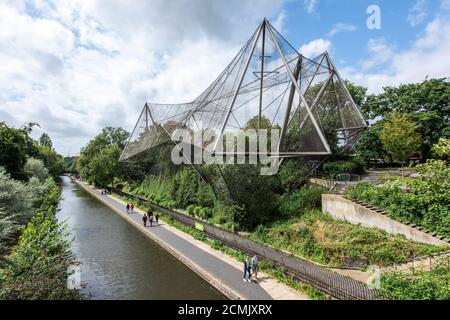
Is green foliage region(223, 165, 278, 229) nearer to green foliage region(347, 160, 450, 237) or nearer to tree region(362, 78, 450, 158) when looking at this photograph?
green foliage region(347, 160, 450, 237)

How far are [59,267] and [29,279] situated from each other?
852mm

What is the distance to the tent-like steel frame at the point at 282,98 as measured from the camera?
655 inches

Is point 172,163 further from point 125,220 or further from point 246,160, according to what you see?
point 246,160

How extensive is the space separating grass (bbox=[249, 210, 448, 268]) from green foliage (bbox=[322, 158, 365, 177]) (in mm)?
7601

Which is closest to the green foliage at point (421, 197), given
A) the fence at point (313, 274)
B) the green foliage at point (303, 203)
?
the green foliage at point (303, 203)

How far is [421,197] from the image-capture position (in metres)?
11.8

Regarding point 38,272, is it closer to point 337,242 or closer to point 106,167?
point 337,242

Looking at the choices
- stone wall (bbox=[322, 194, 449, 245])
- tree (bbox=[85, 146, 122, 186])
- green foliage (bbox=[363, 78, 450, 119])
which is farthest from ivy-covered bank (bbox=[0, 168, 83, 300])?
tree (bbox=[85, 146, 122, 186])

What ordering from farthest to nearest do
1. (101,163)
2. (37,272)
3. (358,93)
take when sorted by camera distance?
(101,163)
(358,93)
(37,272)

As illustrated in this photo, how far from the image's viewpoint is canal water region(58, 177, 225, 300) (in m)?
10.6

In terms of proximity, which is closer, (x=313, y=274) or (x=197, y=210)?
(x=313, y=274)

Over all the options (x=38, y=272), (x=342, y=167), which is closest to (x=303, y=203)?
(x=342, y=167)

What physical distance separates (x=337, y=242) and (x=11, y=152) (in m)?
27.0

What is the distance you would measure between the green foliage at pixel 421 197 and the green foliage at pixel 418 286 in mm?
2919
